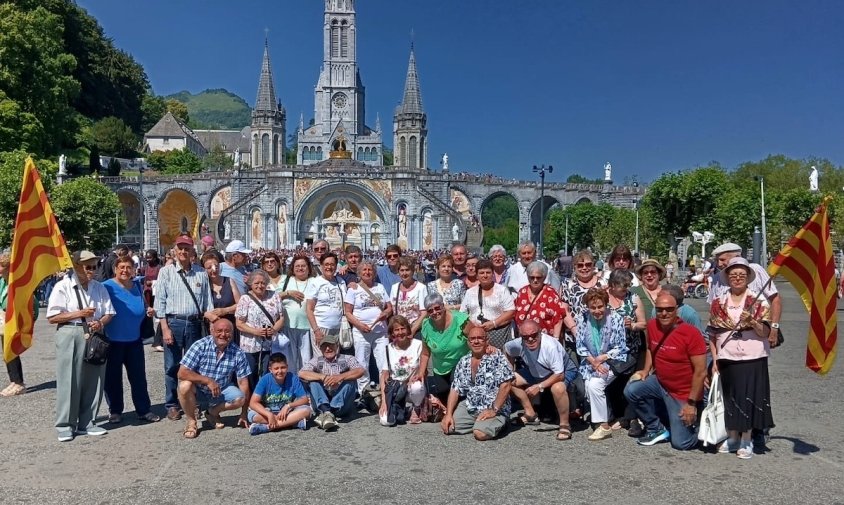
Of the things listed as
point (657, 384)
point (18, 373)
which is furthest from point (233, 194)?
point (657, 384)

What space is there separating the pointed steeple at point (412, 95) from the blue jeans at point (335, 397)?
2107 inches

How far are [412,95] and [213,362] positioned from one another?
54439mm

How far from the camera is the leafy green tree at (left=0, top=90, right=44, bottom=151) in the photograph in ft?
97.1

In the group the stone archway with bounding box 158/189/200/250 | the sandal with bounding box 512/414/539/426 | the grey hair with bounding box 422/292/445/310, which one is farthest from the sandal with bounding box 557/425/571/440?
the stone archway with bounding box 158/189/200/250

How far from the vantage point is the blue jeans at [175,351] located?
683 cm

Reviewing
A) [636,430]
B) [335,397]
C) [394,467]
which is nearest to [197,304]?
[335,397]

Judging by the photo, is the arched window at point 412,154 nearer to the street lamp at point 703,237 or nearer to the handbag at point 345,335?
the street lamp at point 703,237

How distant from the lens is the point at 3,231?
81.7ft

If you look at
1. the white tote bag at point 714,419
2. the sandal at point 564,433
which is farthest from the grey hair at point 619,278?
the sandal at point 564,433

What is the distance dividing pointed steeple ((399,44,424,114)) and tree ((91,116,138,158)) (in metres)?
22.2

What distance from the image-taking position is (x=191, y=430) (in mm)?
6168

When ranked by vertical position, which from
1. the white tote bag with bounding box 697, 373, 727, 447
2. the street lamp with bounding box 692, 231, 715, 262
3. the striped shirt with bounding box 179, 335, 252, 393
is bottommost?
the white tote bag with bounding box 697, 373, 727, 447

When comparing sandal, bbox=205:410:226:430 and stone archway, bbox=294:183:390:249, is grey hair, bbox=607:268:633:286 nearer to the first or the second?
sandal, bbox=205:410:226:430

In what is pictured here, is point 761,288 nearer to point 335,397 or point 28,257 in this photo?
point 335,397
